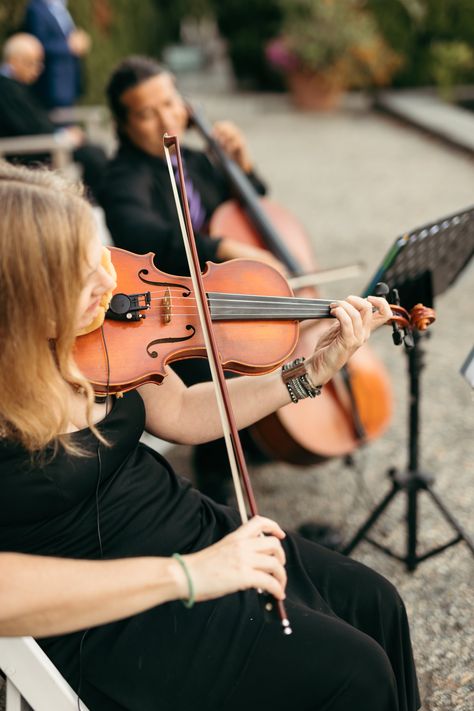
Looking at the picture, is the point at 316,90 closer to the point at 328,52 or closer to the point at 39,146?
the point at 328,52

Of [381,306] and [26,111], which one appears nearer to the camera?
[381,306]

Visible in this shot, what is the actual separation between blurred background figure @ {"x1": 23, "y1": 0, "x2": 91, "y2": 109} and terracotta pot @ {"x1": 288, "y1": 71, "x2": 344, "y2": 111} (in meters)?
4.94

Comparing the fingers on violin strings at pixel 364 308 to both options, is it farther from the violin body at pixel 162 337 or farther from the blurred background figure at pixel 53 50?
the blurred background figure at pixel 53 50

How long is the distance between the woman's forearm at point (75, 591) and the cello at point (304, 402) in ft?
3.87

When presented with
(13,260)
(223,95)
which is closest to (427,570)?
(13,260)

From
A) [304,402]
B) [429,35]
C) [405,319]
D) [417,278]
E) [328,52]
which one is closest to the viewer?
[405,319]

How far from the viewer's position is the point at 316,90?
10438 mm

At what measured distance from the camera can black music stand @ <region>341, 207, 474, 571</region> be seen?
65.0 inches

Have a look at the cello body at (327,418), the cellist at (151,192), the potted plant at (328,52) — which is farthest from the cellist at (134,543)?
the potted plant at (328,52)

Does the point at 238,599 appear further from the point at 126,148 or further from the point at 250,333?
the point at 126,148

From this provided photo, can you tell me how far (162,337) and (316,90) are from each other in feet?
32.5

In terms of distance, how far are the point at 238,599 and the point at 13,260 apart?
741 mm

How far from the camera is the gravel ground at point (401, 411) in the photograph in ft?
6.75

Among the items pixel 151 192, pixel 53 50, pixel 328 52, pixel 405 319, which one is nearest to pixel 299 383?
pixel 405 319
